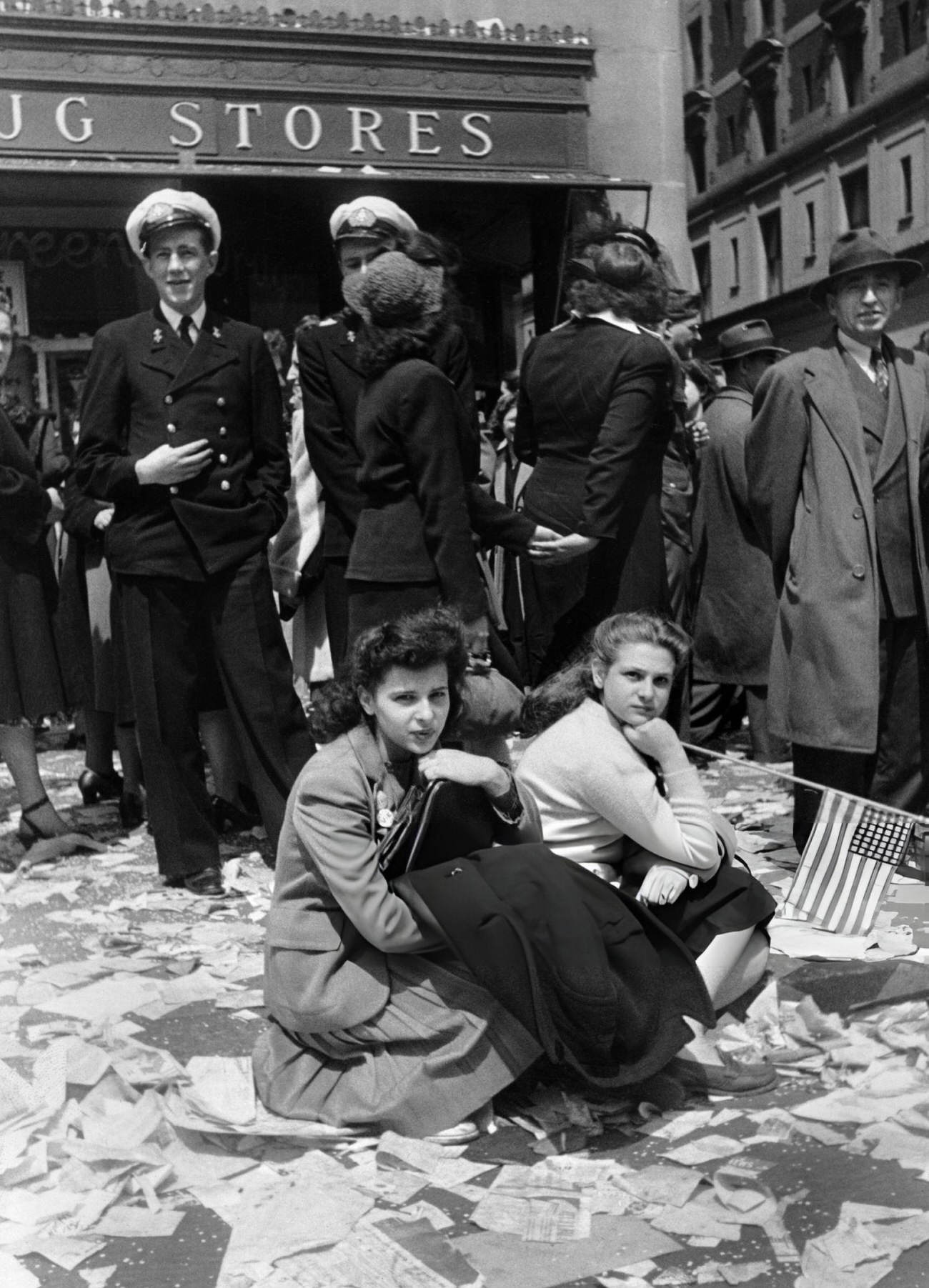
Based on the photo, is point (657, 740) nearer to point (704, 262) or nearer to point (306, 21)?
point (306, 21)

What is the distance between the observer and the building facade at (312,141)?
432 inches

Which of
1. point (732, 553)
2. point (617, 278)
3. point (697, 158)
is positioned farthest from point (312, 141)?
point (697, 158)

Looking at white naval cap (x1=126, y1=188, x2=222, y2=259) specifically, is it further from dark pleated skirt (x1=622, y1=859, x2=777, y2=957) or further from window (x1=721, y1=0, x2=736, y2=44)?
window (x1=721, y1=0, x2=736, y2=44)

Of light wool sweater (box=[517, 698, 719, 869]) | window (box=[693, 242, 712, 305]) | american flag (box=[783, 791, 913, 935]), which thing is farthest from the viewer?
window (box=[693, 242, 712, 305])

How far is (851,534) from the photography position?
5.40 m

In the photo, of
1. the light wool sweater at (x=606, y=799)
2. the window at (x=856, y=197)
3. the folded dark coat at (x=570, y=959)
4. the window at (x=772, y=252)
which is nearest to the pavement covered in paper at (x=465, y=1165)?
the folded dark coat at (x=570, y=959)

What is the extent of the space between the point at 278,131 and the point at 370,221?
6.38 m

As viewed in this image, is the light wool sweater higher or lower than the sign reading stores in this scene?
lower

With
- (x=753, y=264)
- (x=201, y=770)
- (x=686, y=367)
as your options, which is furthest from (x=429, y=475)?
(x=753, y=264)

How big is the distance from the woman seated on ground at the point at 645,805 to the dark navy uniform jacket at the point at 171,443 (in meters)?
1.85

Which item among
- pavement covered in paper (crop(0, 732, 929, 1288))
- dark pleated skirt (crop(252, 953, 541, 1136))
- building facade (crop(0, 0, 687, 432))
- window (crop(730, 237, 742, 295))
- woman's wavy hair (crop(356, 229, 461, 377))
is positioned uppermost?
window (crop(730, 237, 742, 295))

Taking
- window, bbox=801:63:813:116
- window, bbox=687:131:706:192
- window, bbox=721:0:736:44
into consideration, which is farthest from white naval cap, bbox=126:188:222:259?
window, bbox=801:63:813:116

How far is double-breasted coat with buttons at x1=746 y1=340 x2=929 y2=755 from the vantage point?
5.36 m

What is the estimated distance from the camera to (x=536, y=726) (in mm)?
4309
